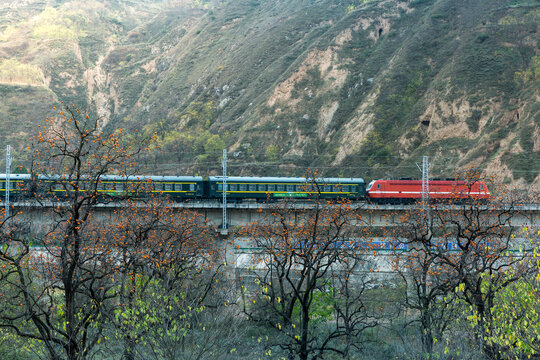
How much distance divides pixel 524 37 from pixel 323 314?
7483 centimetres

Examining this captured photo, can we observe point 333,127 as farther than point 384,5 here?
No

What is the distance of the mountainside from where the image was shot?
6838 cm

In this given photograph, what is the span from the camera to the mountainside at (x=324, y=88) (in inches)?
2692

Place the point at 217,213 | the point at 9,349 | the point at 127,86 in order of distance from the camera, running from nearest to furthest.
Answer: the point at 9,349 < the point at 217,213 < the point at 127,86

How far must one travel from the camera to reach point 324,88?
87.2 m

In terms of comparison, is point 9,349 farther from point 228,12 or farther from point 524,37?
point 228,12

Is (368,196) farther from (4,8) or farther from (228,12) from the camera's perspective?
(4,8)

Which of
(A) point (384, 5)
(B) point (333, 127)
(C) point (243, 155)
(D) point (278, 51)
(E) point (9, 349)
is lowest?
(E) point (9, 349)

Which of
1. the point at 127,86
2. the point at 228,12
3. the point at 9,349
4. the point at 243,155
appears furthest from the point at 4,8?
the point at 9,349

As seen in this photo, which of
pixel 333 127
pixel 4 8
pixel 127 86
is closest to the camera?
pixel 333 127

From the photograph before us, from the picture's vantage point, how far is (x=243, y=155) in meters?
78.4

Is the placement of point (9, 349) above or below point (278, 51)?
below

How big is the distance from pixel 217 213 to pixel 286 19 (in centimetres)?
8525

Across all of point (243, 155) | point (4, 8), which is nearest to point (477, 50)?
point (243, 155)
